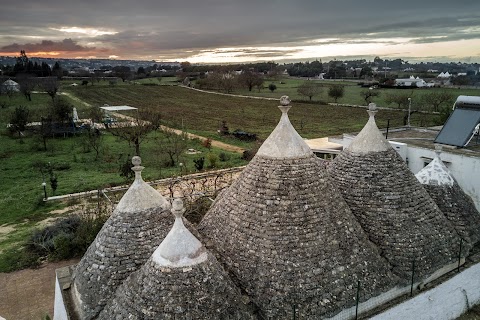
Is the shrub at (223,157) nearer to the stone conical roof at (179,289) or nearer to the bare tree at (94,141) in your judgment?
the bare tree at (94,141)

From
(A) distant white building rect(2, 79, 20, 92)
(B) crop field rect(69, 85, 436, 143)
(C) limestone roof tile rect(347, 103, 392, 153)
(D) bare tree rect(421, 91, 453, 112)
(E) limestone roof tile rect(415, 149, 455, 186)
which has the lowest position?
(B) crop field rect(69, 85, 436, 143)

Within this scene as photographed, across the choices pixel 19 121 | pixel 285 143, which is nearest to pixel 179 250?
pixel 285 143

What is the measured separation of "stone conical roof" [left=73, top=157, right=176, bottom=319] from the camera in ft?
31.6

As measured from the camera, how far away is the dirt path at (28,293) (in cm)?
1529

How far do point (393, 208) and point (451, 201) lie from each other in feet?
10.9

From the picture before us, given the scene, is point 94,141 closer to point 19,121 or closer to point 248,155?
point 19,121

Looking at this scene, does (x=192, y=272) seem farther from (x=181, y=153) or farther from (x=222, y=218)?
(x=181, y=153)

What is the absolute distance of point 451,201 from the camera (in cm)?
1355

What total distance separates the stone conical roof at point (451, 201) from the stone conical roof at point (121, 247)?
31.0 feet

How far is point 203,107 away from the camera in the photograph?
74.6m

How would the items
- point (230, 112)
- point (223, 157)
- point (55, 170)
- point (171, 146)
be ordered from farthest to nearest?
point (230, 112) → point (171, 146) → point (223, 157) → point (55, 170)

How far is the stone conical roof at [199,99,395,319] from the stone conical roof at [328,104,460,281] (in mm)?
843

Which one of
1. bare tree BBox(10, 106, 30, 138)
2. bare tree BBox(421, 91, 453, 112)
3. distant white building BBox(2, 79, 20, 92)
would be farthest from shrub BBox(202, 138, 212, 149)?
distant white building BBox(2, 79, 20, 92)

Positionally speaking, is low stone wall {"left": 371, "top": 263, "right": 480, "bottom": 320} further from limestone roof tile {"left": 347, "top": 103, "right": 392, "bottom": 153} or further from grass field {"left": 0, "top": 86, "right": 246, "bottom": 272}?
grass field {"left": 0, "top": 86, "right": 246, "bottom": 272}
